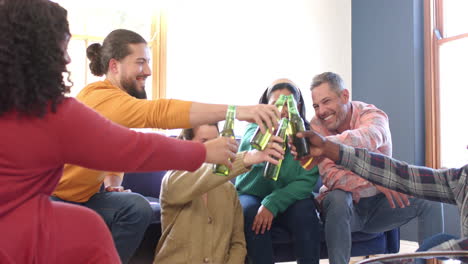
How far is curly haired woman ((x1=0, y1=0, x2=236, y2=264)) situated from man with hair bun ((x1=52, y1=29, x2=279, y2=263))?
0.62m

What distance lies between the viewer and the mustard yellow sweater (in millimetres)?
1907

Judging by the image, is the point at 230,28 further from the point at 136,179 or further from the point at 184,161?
the point at 184,161

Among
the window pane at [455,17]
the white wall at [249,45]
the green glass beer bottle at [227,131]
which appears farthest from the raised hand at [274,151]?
the window pane at [455,17]

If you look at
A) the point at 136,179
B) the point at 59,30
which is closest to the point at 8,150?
the point at 59,30

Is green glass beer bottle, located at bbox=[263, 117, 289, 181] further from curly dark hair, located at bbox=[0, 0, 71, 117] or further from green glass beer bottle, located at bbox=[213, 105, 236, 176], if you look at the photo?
curly dark hair, located at bbox=[0, 0, 71, 117]

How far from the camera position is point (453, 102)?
4.14m

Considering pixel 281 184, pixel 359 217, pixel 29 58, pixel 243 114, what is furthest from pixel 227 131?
pixel 359 217

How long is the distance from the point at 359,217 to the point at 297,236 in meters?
0.39

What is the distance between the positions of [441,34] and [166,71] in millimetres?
2221

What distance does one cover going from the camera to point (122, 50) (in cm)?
239

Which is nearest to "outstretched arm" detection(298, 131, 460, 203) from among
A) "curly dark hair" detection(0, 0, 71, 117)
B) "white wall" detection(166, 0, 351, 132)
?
"curly dark hair" detection(0, 0, 71, 117)

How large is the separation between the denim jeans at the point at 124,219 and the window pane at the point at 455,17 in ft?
9.85

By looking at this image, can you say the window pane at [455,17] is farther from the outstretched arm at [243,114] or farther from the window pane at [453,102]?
the outstretched arm at [243,114]

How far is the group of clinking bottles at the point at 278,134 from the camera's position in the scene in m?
1.75
